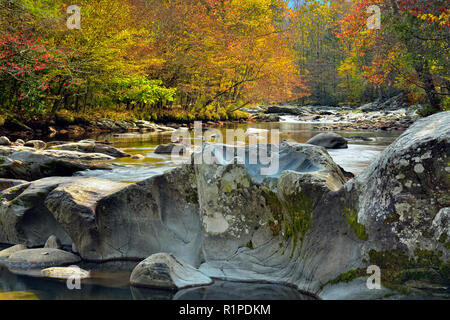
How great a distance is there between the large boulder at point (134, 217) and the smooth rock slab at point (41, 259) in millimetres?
182

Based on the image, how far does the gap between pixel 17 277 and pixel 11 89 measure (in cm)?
1638

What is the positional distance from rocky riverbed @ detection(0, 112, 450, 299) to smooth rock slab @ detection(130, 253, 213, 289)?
0.03 feet

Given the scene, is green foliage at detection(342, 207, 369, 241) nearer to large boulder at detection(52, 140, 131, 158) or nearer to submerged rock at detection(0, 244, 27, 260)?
submerged rock at detection(0, 244, 27, 260)

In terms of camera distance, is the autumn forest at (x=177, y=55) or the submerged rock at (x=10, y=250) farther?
the autumn forest at (x=177, y=55)

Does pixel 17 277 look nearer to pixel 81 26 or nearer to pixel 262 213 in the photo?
pixel 262 213

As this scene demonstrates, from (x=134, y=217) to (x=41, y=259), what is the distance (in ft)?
3.42

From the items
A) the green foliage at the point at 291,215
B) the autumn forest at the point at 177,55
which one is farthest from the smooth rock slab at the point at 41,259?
the autumn forest at the point at 177,55

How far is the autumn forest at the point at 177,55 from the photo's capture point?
12844 mm

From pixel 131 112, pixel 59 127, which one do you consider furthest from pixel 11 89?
pixel 131 112

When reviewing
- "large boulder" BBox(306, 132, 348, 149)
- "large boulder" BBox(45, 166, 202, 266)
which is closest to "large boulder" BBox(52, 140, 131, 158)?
"large boulder" BBox(306, 132, 348, 149)

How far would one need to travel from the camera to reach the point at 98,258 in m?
4.49

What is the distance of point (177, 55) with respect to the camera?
2673cm

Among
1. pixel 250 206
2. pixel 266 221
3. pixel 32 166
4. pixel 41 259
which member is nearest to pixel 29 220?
pixel 41 259

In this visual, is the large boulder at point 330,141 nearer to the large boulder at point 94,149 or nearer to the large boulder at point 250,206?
the large boulder at point 94,149
